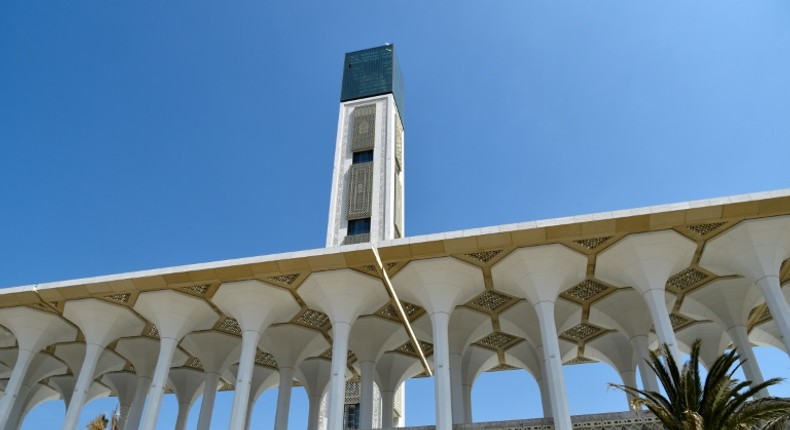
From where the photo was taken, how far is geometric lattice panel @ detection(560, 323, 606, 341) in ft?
78.4

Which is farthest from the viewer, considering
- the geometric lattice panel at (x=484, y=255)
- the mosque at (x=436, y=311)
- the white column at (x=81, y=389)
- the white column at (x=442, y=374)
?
the white column at (x=81, y=389)

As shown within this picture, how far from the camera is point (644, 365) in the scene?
20.7m

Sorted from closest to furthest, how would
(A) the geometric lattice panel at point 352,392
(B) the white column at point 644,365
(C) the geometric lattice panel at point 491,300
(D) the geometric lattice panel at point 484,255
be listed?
(D) the geometric lattice panel at point 484,255
(B) the white column at point 644,365
(C) the geometric lattice panel at point 491,300
(A) the geometric lattice panel at point 352,392

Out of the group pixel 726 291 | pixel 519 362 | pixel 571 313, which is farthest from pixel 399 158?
pixel 726 291

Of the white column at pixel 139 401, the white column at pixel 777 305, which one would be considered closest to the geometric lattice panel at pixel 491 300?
the white column at pixel 777 305

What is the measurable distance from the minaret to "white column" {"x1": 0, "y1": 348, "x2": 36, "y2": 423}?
58.1 feet

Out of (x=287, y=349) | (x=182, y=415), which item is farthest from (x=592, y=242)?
(x=182, y=415)

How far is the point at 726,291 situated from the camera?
19688 millimetres

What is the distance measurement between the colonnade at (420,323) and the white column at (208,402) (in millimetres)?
56

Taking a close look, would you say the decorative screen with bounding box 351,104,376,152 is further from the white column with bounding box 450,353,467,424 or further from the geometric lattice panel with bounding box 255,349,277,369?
the white column with bounding box 450,353,467,424

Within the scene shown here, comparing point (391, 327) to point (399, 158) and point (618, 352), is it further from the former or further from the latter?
point (399, 158)

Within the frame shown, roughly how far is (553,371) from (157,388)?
1295 cm

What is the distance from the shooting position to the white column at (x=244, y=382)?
56.8ft

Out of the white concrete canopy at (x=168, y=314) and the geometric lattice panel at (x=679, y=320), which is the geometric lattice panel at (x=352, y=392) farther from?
the geometric lattice panel at (x=679, y=320)
